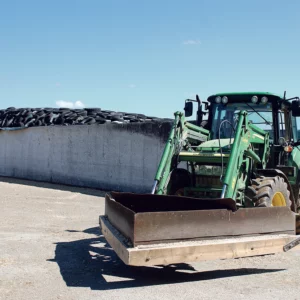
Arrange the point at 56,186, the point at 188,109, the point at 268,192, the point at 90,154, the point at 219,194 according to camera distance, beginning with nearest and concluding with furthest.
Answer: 1. the point at 268,192
2. the point at 219,194
3. the point at 188,109
4. the point at 90,154
5. the point at 56,186

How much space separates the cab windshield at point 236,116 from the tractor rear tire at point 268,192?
137 cm

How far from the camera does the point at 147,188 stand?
14.5 meters

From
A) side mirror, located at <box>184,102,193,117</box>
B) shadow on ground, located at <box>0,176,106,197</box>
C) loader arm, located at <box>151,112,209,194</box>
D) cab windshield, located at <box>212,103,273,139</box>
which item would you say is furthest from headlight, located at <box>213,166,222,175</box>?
shadow on ground, located at <box>0,176,106,197</box>

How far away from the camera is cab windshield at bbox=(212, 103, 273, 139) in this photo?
8195 millimetres

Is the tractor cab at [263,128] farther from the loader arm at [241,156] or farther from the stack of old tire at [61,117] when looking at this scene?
the stack of old tire at [61,117]

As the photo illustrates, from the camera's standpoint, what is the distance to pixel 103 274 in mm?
5895

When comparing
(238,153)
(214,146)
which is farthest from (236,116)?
(238,153)

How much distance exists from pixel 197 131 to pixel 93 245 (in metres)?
2.69

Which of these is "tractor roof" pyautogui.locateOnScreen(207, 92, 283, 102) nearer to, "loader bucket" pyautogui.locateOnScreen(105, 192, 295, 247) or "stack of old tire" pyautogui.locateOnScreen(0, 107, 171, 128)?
"loader bucket" pyautogui.locateOnScreen(105, 192, 295, 247)

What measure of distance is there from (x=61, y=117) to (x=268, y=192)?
14.3 metres

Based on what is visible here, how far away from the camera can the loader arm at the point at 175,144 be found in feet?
23.4

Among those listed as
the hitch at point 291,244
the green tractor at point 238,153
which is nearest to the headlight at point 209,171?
the green tractor at point 238,153

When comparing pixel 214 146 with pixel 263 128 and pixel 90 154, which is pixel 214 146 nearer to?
pixel 263 128

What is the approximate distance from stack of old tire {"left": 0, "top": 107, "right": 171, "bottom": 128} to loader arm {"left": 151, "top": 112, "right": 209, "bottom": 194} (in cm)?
1019
